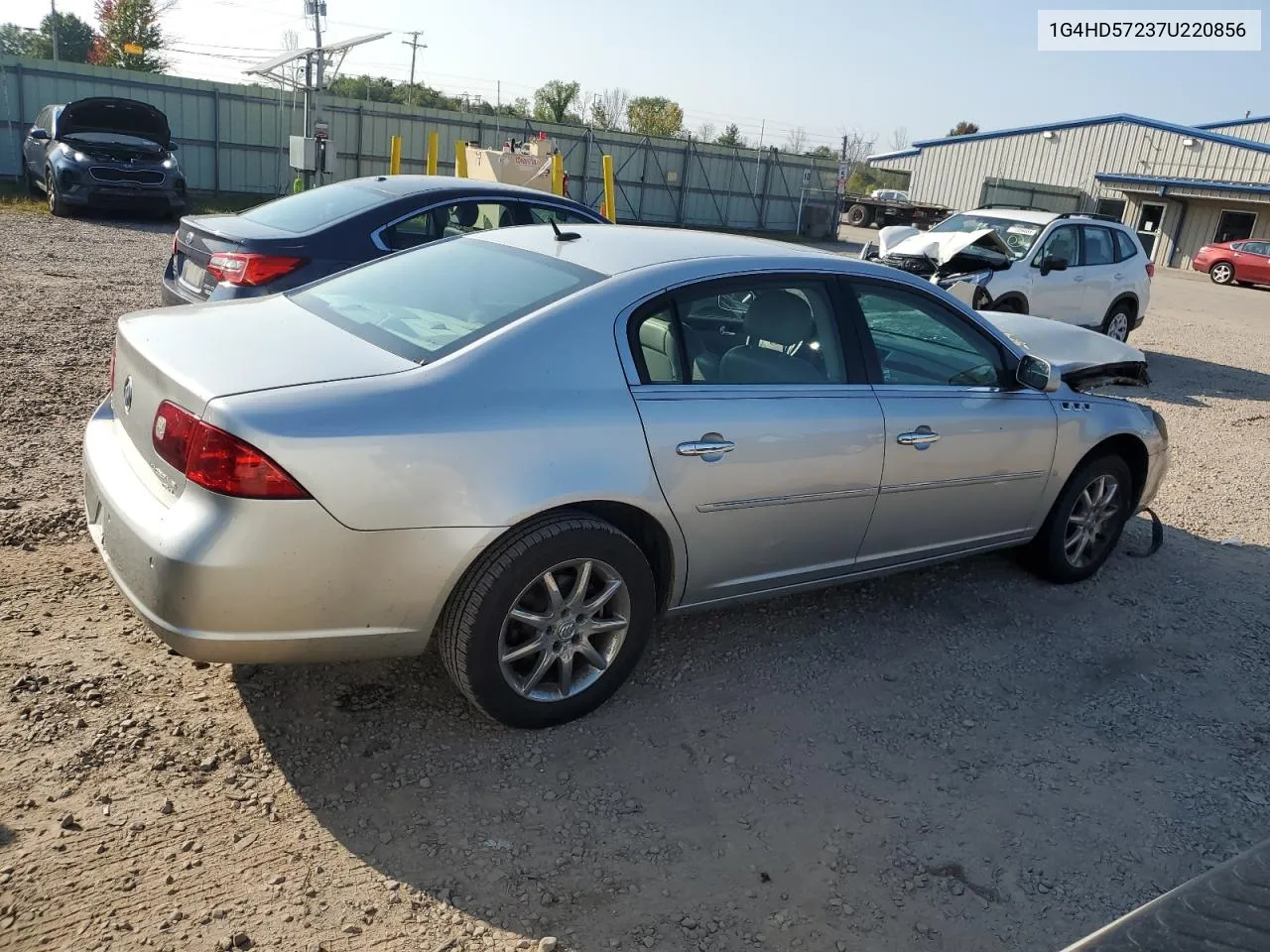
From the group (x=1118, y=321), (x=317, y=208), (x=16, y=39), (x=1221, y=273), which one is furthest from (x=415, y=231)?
(x=16, y=39)

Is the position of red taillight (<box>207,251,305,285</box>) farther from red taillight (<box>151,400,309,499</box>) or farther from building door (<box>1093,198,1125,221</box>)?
building door (<box>1093,198,1125,221</box>)

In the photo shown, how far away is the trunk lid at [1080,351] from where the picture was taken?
6332mm

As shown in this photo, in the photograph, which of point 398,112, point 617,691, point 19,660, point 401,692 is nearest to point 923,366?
point 617,691

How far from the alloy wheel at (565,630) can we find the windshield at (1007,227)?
8.87 meters

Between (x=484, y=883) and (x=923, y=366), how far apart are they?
2738 mm

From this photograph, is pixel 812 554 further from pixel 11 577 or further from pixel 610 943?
pixel 11 577

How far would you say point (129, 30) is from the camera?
150 ft

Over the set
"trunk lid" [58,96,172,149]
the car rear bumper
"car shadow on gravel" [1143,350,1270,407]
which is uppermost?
"trunk lid" [58,96,172,149]

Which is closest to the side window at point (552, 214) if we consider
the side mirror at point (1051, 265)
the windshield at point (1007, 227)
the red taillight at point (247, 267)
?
the red taillight at point (247, 267)

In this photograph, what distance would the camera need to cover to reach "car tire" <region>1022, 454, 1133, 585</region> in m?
4.94

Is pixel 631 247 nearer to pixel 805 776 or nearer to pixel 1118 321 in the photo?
pixel 805 776

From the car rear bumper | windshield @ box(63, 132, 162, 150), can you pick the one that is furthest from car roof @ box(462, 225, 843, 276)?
windshield @ box(63, 132, 162, 150)

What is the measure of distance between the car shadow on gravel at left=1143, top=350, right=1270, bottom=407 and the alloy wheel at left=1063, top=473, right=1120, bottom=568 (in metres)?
5.84

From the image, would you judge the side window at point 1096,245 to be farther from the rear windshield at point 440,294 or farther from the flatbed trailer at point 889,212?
the flatbed trailer at point 889,212
